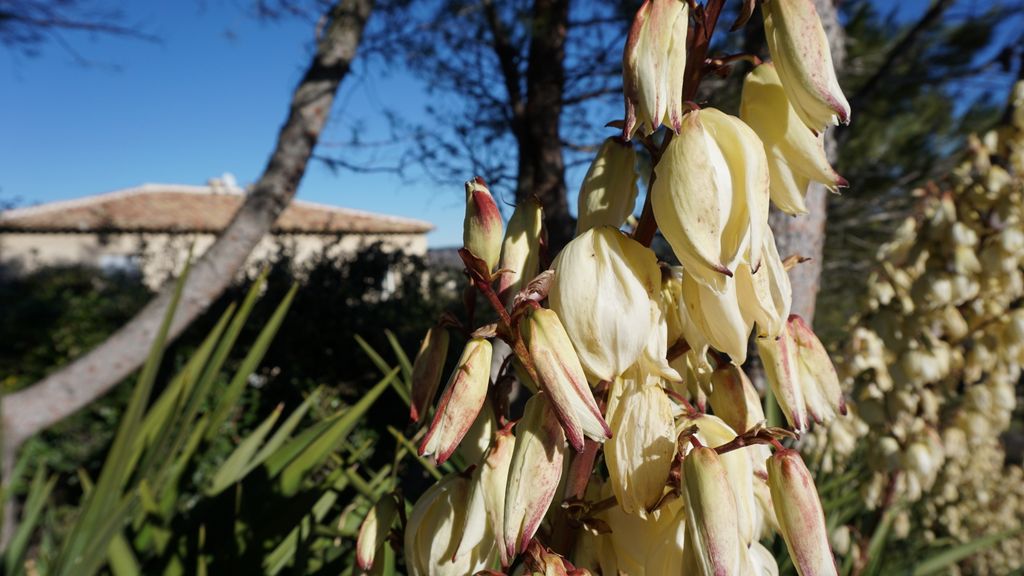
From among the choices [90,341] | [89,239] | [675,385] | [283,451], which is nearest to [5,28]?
[90,341]

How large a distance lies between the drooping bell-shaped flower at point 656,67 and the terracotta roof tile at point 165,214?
8.18 m

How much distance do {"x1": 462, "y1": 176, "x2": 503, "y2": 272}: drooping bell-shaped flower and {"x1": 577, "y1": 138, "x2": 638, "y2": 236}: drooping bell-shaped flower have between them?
66 mm

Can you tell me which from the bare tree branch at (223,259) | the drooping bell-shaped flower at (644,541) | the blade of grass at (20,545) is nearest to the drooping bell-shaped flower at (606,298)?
the drooping bell-shaped flower at (644,541)

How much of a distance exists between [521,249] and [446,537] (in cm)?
21

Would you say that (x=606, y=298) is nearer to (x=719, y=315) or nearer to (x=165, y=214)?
(x=719, y=315)

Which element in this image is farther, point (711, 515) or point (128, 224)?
point (128, 224)

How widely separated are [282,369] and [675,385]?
11.9ft

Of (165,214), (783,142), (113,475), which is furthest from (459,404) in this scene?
(165,214)

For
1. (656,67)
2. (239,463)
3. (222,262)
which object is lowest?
(239,463)

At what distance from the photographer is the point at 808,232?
121 cm

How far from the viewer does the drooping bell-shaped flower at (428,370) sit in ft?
1.57

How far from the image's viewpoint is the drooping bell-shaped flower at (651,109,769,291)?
14.0 inches

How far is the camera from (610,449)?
39 centimetres

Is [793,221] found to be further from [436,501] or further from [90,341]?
[90,341]
